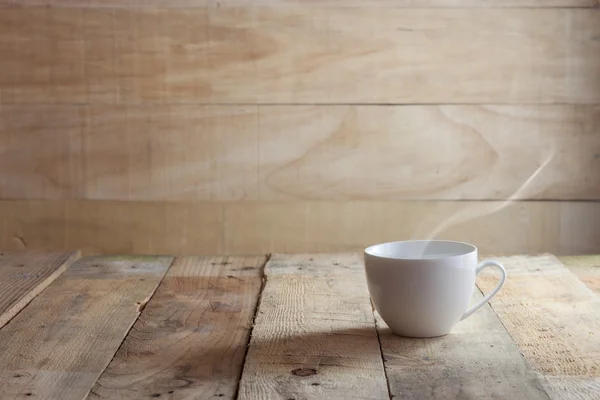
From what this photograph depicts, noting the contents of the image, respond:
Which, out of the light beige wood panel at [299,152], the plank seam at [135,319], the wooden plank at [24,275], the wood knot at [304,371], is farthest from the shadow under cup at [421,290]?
the light beige wood panel at [299,152]

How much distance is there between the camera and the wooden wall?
1.39m

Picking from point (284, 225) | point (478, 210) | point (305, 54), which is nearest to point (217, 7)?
point (305, 54)

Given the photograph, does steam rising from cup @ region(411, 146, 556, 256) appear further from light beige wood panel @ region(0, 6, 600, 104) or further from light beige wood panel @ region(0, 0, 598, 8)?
light beige wood panel @ region(0, 0, 598, 8)

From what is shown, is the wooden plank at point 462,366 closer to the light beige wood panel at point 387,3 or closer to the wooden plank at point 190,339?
the wooden plank at point 190,339

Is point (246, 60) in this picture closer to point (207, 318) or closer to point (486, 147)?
point (486, 147)

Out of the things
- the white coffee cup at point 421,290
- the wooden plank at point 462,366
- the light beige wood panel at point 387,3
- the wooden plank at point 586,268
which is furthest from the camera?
the light beige wood panel at point 387,3

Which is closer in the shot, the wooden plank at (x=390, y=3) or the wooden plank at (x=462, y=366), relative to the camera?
the wooden plank at (x=462, y=366)

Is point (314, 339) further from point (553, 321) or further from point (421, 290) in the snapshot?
point (553, 321)

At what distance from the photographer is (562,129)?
140cm

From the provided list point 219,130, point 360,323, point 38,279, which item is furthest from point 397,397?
point 219,130

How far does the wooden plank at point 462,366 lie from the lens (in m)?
0.63

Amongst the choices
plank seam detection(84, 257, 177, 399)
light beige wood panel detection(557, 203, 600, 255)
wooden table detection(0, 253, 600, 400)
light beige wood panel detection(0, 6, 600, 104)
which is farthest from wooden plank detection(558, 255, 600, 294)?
plank seam detection(84, 257, 177, 399)

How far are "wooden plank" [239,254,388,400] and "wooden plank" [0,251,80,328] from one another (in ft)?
0.88

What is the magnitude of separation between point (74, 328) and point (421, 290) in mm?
349
